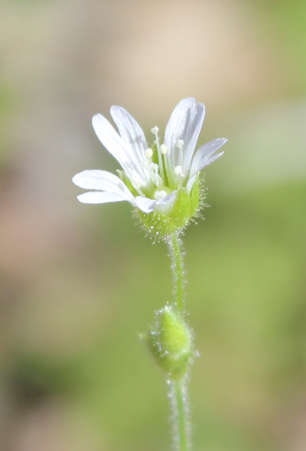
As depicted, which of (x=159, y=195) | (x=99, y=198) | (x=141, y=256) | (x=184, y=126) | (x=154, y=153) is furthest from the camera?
(x=141, y=256)

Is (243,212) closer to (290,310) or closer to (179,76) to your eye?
(290,310)

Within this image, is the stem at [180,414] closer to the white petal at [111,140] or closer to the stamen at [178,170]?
the stamen at [178,170]

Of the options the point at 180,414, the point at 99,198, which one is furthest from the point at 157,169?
the point at 180,414

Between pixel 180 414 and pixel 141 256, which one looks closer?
pixel 180 414

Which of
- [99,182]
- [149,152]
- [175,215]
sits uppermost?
[149,152]

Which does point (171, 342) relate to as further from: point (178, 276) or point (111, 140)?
point (111, 140)

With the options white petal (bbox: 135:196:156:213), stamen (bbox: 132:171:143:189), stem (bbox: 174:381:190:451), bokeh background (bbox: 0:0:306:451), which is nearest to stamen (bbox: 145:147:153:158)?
stamen (bbox: 132:171:143:189)

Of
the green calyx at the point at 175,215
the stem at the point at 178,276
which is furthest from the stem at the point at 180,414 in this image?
the green calyx at the point at 175,215

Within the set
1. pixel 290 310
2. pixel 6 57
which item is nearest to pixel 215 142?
pixel 290 310
